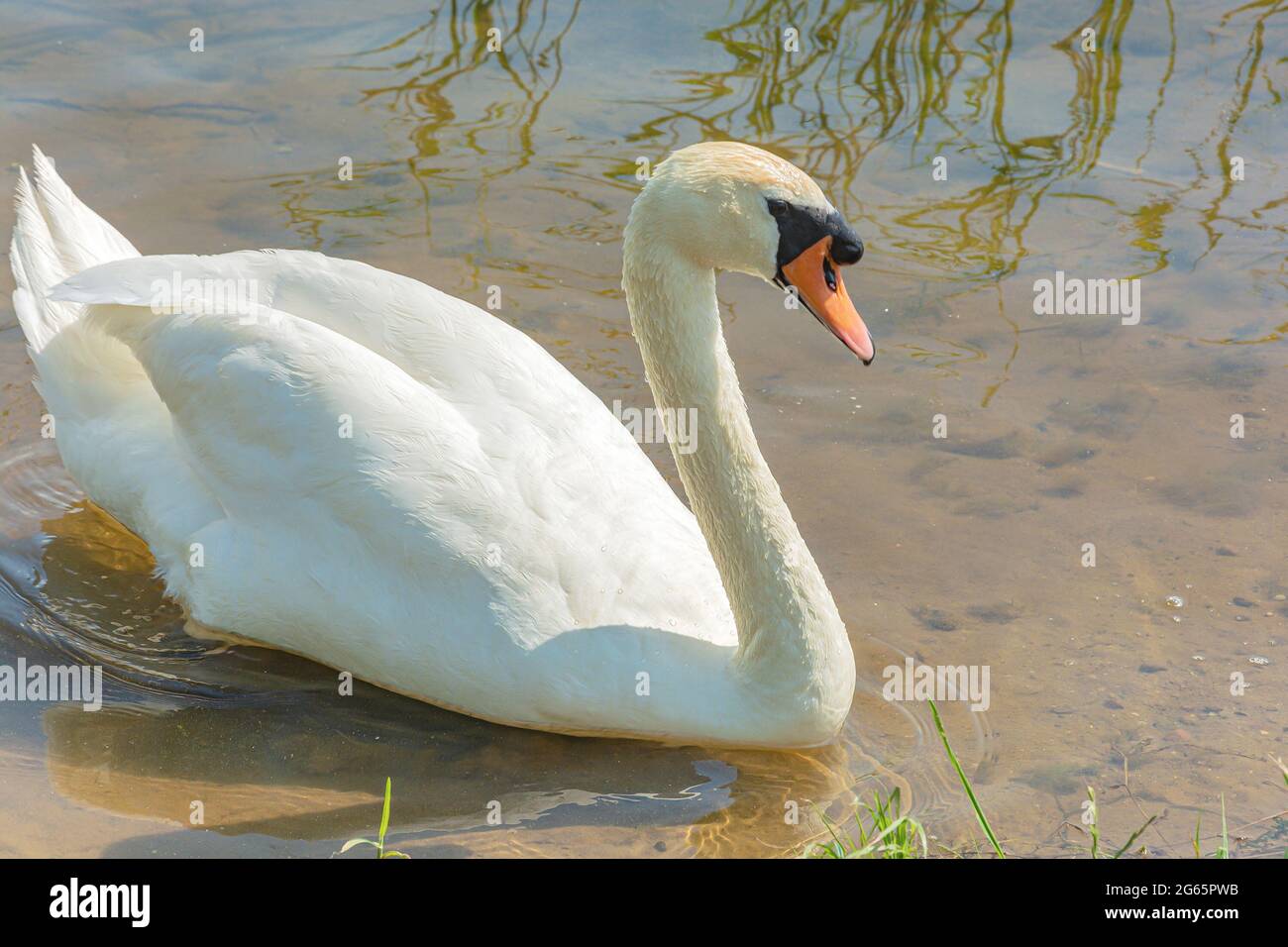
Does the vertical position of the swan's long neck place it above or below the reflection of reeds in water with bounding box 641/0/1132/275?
below

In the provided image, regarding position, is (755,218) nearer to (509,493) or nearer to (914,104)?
(509,493)

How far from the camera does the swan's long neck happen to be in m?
4.77

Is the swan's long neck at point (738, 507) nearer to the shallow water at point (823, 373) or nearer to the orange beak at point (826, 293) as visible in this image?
the orange beak at point (826, 293)

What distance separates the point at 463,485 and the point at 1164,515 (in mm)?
2945

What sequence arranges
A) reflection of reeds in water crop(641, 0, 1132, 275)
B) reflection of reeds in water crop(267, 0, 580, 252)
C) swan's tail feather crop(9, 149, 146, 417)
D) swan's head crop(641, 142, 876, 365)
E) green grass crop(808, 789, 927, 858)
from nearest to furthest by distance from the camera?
green grass crop(808, 789, 927, 858) < swan's head crop(641, 142, 876, 365) < swan's tail feather crop(9, 149, 146, 417) < reflection of reeds in water crop(641, 0, 1132, 275) < reflection of reeds in water crop(267, 0, 580, 252)

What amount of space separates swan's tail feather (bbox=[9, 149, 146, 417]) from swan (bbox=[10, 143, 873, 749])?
474 mm

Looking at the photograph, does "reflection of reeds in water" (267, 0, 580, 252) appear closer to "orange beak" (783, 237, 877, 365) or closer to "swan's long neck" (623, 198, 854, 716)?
"swan's long neck" (623, 198, 854, 716)

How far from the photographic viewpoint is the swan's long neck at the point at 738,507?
4773 mm

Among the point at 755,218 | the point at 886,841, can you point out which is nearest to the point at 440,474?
the point at 755,218

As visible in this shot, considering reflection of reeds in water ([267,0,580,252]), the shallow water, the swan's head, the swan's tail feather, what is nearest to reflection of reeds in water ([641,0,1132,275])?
the shallow water

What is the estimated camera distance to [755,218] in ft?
15.0

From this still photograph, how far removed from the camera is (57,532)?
621 cm

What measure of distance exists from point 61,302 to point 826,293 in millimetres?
3156

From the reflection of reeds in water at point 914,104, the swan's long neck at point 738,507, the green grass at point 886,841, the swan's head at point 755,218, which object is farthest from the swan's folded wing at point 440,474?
the reflection of reeds in water at point 914,104
